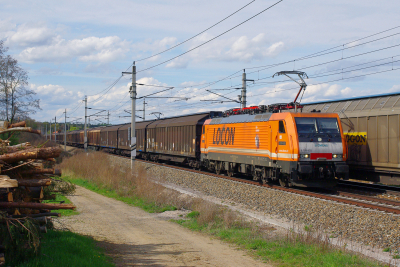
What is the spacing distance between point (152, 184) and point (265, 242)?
9228 millimetres

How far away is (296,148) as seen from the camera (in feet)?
48.0

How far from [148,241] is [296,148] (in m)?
7.65

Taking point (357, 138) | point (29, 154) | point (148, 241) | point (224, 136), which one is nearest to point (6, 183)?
point (29, 154)

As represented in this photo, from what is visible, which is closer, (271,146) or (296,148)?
(296,148)

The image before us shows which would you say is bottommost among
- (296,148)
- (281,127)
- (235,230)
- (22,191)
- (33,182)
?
(235,230)

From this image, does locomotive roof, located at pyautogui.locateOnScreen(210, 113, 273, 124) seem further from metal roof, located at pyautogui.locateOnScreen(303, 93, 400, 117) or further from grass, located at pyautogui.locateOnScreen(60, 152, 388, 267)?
grass, located at pyautogui.locateOnScreen(60, 152, 388, 267)

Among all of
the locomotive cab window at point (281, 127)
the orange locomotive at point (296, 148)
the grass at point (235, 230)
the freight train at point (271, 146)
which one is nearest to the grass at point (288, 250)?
the grass at point (235, 230)

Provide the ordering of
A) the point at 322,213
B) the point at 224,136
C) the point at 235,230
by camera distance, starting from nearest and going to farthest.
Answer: the point at 235,230 < the point at 322,213 < the point at 224,136

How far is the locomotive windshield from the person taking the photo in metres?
14.9

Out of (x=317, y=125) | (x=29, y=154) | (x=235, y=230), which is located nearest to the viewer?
(x=29, y=154)

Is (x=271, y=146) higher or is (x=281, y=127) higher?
(x=281, y=127)

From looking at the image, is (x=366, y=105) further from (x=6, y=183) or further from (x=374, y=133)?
(x=6, y=183)

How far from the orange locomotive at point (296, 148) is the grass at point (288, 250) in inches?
218

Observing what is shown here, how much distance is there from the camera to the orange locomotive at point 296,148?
14688mm
